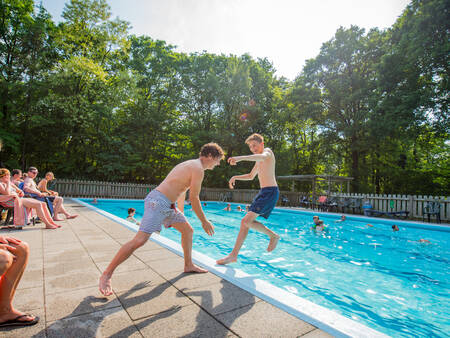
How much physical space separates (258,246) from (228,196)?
1536cm

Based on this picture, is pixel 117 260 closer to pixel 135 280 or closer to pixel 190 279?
pixel 135 280

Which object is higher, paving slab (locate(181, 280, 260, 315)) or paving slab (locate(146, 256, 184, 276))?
paving slab (locate(181, 280, 260, 315))

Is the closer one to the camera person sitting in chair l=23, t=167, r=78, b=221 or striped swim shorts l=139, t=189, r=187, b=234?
striped swim shorts l=139, t=189, r=187, b=234

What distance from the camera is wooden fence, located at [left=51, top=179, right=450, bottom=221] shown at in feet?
39.0

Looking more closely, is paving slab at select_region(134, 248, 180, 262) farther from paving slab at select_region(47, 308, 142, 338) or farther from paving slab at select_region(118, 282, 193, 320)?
paving slab at select_region(47, 308, 142, 338)

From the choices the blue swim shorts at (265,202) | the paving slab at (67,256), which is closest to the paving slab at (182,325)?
the blue swim shorts at (265,202)

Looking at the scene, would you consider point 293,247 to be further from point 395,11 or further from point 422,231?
point 395,11

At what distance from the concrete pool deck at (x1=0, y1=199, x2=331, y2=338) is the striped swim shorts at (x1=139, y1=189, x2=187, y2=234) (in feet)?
2.05

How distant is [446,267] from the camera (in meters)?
4.71

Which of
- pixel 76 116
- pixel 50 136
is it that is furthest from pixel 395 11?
pixel 50 136

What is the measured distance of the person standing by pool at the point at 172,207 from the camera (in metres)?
2.18

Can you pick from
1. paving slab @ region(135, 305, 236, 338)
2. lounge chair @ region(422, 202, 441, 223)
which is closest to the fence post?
lounge chair @ region(422, 202, 441, 223)

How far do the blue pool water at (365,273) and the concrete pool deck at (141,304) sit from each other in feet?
4.88

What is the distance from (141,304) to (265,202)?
7.09ft
